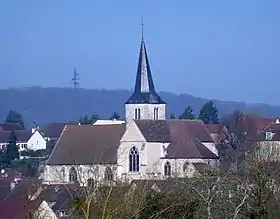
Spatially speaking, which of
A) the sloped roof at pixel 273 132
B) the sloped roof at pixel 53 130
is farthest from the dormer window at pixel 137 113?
the sloped roof at pixel 53 130

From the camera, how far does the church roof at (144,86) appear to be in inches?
2271

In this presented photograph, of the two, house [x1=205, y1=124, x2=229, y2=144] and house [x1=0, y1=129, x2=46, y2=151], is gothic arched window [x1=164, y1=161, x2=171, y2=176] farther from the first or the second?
house [x1=0, y1=129, x2=46, y2=151]

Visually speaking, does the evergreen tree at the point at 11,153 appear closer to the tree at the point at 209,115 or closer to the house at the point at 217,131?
the house at the point at 217,131

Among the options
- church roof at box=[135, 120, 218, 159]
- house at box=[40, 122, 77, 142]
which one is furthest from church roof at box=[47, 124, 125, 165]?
house at box=[40, 122, 77, 142]

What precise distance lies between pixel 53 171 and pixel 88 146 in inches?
97.3

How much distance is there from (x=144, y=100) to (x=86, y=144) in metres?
4.01

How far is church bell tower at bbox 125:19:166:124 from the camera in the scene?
5734cm

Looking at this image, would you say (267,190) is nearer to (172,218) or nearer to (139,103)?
(172,218)

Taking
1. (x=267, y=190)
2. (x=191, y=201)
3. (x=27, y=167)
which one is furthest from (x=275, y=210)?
(x=27, y=167)

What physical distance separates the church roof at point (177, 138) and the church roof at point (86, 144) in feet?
6.92

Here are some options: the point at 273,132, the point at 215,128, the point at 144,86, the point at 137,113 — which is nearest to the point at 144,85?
the point at 144,86

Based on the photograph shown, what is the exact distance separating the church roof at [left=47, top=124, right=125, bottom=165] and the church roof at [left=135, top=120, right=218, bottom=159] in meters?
2.11

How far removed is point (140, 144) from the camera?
5484 cm

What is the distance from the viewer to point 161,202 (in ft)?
50.0
